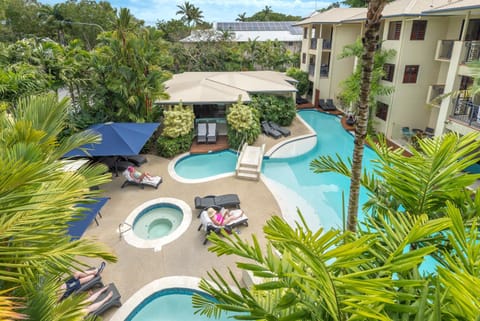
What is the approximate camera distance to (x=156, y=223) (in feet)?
39.9

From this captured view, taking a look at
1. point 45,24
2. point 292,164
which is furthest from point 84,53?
point 45,24

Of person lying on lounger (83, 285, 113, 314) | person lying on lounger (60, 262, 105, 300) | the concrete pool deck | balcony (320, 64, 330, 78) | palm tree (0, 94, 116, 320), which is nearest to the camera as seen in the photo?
palm tree (0, 94, 116, 320)

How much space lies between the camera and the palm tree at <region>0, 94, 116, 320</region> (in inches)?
109

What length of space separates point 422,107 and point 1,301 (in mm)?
23895

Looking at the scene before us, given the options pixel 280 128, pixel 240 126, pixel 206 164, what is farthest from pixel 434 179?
pixel 280 128

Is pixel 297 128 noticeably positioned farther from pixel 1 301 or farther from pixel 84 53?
pixel 1 301

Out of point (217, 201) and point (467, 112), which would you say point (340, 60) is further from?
point (217, 201)

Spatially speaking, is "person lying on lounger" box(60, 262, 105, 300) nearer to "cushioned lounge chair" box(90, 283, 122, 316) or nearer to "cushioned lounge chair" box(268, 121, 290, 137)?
"cushioned lounge chair" box(90, 283, 122, 316)

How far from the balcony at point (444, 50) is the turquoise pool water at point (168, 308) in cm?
1976

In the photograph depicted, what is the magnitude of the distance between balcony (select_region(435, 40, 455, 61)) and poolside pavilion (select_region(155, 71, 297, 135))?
31.2ft

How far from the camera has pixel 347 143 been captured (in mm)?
20969

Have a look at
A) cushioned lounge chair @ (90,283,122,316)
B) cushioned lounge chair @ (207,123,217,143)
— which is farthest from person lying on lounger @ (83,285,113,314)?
cushioned lounge chair @ (207,123,217,143)

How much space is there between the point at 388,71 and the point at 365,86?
60.3 feet

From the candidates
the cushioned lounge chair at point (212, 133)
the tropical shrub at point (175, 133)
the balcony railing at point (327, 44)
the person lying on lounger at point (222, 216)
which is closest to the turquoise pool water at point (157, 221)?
the person lying on lounger at point (222, 216)
